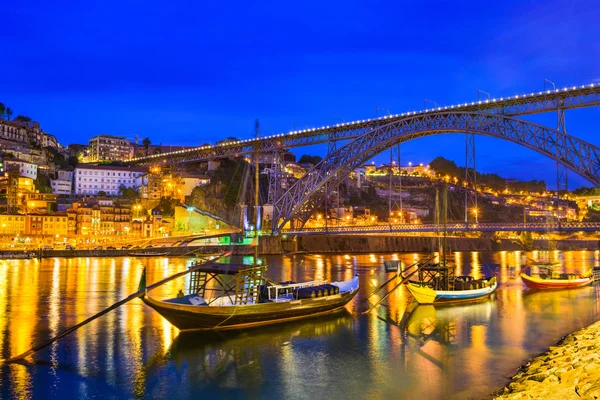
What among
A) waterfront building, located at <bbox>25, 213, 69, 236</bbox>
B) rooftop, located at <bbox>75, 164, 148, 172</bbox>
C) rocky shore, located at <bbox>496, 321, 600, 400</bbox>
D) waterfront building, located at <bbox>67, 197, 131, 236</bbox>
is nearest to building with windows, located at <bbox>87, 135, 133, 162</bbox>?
rooftop, located at <bbox>75, 164, 148, 172</bbox>

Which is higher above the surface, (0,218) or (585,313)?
(0,218)

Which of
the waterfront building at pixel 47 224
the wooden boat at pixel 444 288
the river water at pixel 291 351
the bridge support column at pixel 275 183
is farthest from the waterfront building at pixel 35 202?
the wooden boat at pixel 444 288

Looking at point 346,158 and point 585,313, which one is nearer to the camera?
point 585,313

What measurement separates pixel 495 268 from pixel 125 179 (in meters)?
66.4

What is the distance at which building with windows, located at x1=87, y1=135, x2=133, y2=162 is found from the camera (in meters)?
120

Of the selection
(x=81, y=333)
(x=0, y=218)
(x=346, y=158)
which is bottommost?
(x=81, y=333)

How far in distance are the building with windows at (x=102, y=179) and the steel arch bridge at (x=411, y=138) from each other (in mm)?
40840

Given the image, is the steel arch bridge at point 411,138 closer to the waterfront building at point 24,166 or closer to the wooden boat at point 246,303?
the wooden boat at point 246,303

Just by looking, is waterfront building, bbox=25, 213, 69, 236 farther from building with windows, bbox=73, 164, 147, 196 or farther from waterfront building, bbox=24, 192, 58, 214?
building with windows, bbox=73, 164, 147, 196

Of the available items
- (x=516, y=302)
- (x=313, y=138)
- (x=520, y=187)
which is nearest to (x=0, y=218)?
(x=313, y=138)

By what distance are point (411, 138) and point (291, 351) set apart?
37112 mm

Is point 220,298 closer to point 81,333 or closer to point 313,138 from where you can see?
point 81,333

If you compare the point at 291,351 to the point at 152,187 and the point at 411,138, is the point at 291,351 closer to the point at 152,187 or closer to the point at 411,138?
the point at 411,138

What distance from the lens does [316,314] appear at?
73.2 feet
